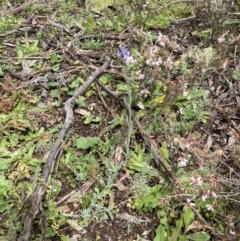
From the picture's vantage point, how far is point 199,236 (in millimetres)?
2219

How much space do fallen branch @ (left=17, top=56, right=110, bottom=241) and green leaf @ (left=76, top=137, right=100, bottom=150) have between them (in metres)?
0.11

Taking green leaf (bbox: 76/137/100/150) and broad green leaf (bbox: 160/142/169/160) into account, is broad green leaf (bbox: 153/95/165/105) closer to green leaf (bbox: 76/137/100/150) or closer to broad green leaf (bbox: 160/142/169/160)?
broad green leaf (bbox: 160/142/169/160)

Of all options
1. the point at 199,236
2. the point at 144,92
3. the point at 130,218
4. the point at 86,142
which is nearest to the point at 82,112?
the point at 86,142

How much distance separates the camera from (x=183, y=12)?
4.04 metres

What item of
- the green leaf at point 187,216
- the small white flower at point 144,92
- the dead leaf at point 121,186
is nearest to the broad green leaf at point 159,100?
the small white flower at point 144,92

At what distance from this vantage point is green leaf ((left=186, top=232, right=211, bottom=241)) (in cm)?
220

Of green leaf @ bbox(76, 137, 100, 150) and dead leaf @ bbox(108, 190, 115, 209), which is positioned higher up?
green leaf @ bbox(76, 137, 100, 150)

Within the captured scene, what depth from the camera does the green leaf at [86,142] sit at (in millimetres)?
2618

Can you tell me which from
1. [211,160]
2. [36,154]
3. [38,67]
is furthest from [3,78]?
[211,160]

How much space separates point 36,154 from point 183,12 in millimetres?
2242

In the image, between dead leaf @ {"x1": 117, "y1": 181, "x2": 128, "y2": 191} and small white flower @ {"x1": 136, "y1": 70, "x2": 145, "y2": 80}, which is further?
small white flower @ {"x1": 136, "y1": 70, "x2": 145, "y2": 80}

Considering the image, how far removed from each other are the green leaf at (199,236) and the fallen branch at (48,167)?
828 mm

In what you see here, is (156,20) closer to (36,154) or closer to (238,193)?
(36,154)

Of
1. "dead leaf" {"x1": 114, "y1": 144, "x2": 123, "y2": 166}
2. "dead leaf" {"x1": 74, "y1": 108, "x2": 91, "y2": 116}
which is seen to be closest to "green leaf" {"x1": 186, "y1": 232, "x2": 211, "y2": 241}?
"dead leaf" {"x1": 114, "y1": 144, "x2": 123, "y2": 166}
